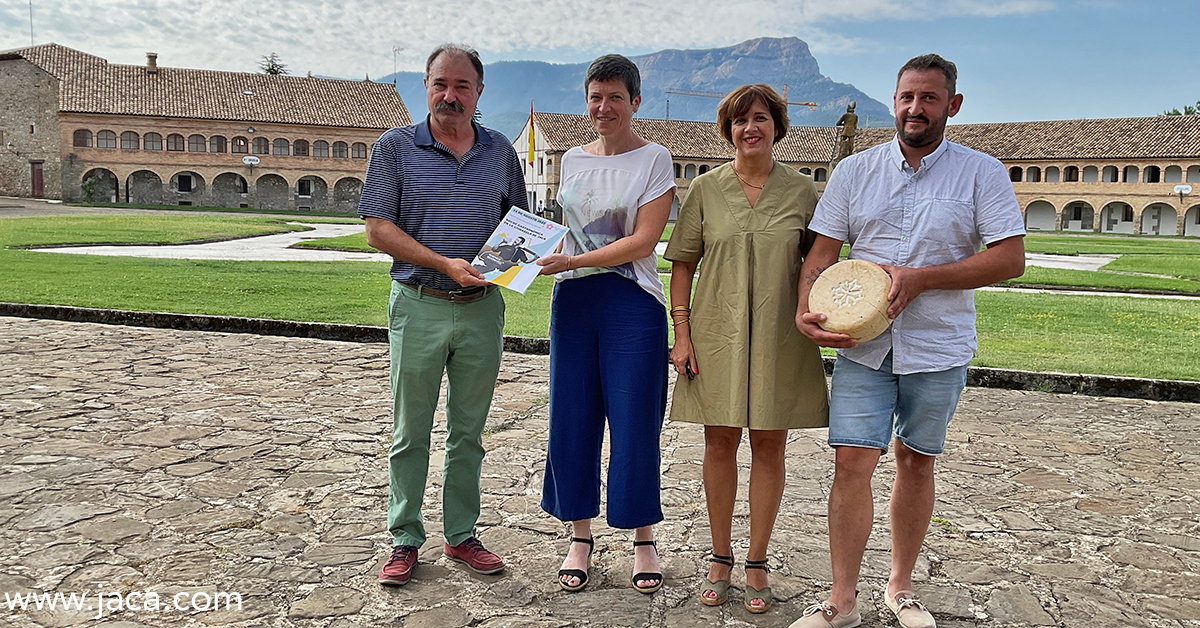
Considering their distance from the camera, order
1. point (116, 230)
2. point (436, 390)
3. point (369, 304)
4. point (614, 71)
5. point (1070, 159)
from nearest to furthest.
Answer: point (614, 71) → point (436, 390) → point (369, 304) → point (116, 230) → point (1070, 159)

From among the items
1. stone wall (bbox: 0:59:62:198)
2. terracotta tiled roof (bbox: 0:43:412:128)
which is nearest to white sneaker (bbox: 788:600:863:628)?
terracotta tiled roof (bbox: 0:43:412:128)

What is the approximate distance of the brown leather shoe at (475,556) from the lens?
3951 millimetres

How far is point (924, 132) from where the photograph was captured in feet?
10.9

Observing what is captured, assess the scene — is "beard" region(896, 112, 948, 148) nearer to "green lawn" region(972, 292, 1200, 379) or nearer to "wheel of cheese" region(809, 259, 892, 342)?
"wheel of cheese" region(809, 259, 892, 342)

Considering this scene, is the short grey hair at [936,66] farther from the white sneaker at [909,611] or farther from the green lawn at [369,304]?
the green lawn at [369,304]

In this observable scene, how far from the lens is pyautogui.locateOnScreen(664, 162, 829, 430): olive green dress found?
357cm

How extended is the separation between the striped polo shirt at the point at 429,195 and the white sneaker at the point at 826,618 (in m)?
1.91

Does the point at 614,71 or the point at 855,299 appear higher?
the point at 614,71

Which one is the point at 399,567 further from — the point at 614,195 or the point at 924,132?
the point at 924,132

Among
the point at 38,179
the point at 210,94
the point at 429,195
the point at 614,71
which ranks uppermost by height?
the point at 210,94

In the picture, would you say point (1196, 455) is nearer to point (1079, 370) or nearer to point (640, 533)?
point (1079, 370)

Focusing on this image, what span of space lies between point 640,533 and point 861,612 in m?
0.94

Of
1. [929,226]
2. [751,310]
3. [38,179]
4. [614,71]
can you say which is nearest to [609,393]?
[751,310]

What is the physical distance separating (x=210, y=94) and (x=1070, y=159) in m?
57.5
